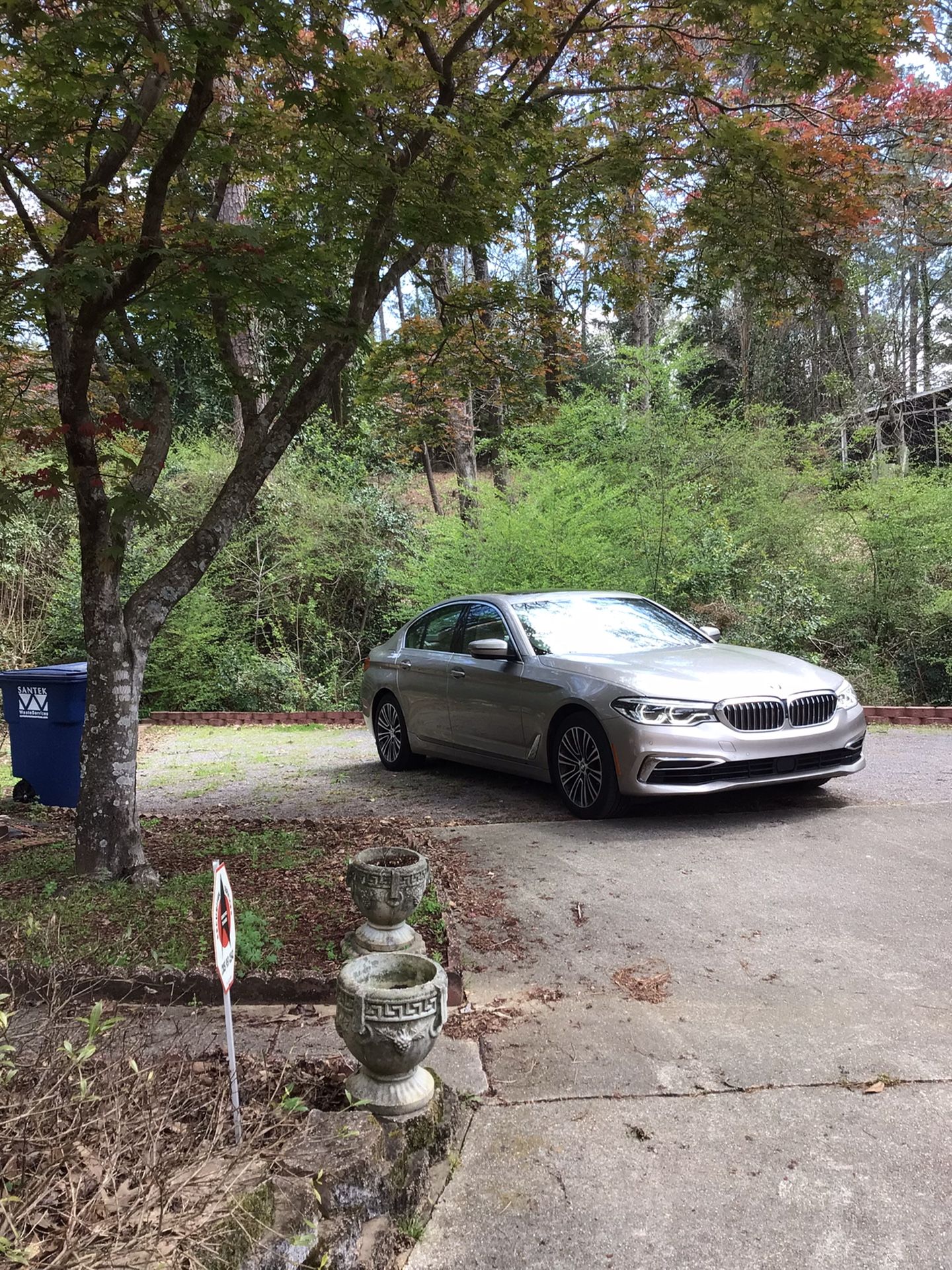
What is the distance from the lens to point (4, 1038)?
92.9 inches

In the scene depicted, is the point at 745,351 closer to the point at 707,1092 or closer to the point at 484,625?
the point at 484,625

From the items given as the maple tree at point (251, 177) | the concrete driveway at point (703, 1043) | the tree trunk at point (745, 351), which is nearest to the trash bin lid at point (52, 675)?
the maple tree at point (251, 177)

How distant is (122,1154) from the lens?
6.55 feet

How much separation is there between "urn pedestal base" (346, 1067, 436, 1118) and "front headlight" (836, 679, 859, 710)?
4.61m

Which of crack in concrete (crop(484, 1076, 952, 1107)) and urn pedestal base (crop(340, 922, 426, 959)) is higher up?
urn pedestal base (crop(340, 922, 426, 959))

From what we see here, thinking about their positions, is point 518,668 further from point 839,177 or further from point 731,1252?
point 731,1252

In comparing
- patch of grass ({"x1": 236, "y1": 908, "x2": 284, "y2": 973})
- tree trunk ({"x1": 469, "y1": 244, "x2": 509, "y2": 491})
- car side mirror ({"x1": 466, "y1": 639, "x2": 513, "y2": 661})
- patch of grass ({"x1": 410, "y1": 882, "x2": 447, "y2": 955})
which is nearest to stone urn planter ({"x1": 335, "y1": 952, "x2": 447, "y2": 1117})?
patch of grass ({"x1": 236, "y1": 908, "x2": 284, "y2": 973})

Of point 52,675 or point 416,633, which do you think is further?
point 416,633

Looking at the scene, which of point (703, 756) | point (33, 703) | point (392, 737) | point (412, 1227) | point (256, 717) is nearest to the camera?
point (412, 1227)

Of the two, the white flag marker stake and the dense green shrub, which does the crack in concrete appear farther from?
the dense green shrub

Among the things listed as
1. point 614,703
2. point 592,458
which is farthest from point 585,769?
point 592,458

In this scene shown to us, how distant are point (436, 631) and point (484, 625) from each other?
812 millimetres

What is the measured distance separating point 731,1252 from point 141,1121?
57.6 inches

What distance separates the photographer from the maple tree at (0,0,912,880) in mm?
4109
